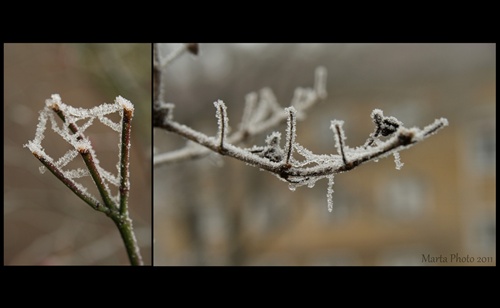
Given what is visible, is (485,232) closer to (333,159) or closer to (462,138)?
(462,138)

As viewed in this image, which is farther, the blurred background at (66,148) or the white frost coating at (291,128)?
the blurred background at (66,148)

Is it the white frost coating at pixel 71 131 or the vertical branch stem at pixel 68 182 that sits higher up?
the white frost coating at pixel 71 131

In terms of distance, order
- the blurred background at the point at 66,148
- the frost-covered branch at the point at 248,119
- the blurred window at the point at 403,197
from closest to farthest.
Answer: the frost-covered branch at the point at 248,119 → the blurred background at the point at 66,148 → the blurred window at the point at 403,197

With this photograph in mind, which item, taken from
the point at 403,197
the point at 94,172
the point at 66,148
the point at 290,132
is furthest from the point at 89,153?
the point at 403,197

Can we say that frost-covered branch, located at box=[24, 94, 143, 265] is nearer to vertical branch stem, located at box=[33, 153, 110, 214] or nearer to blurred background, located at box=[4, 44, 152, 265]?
vertical branch stem, located at box=[33, 153, 110, 214]

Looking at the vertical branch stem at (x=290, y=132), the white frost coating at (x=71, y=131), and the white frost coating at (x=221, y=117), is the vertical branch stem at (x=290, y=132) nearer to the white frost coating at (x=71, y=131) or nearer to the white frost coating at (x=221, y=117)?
the white frost coating at (x=221, y=117)

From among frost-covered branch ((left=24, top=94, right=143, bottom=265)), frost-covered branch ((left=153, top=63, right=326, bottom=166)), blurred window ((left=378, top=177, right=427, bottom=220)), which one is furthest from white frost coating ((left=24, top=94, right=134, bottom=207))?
blurred window ((left=378, top=177, right=427, bottom=220))

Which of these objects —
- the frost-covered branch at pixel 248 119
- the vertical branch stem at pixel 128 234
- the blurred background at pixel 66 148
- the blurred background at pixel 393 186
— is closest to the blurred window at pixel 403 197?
the blurred background at pixel 393 186

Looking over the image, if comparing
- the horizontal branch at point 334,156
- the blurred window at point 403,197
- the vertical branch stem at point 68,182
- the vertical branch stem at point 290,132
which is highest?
the blurred window at point 403,197
